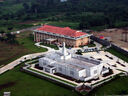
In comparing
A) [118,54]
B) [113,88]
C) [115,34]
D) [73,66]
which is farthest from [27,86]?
[115,34]

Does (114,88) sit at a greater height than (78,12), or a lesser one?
lesser

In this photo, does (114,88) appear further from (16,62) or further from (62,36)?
(62,36)

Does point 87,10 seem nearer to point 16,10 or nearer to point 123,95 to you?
point 16,10

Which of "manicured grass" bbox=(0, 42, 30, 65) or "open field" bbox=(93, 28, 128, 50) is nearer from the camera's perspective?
"manicured grass" bbox=(0, 42, 30, 65)

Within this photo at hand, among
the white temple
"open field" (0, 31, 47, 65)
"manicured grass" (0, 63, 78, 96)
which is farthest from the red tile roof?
"manicured grass" (0, 63, 78, 96)

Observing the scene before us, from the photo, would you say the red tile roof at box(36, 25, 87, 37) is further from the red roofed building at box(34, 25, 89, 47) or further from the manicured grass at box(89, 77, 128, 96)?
the manicured grass at box(89, 77, 128, 96)

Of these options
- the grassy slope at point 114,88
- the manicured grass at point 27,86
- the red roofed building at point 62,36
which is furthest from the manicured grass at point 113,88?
the red roofed building at point 62,36
